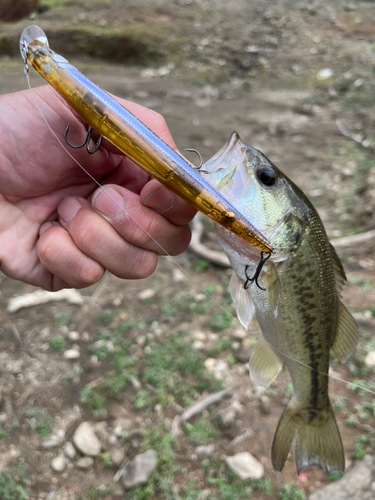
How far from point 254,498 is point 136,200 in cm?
165

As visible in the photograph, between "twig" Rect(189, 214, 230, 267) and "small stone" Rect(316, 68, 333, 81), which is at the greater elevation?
"twig" Rect(189, 214, 230, 267)

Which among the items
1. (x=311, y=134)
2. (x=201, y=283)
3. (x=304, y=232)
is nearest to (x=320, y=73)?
(x=311, y=134)

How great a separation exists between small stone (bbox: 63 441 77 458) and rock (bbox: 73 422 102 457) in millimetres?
27

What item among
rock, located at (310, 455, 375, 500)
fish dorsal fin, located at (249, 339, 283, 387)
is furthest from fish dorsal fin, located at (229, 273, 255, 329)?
rock, located at (310, 455, 375, 500)

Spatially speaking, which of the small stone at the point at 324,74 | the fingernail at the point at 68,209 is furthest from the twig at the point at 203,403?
the small stone at the point at 324,74

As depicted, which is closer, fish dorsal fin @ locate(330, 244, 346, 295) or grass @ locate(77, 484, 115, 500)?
fish dorsal fin @ locate(330, 244, 346, 295)

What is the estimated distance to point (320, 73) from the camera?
754 cm

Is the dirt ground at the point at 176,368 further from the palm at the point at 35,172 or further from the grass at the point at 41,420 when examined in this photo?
the palm at the point at 35,172

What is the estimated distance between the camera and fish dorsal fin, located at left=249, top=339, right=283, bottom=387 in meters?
1.56

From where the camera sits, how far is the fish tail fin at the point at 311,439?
5.14ft

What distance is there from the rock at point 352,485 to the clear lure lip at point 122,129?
1670mm

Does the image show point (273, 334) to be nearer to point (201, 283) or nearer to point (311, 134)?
point (201, 283)

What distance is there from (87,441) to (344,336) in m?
1.47

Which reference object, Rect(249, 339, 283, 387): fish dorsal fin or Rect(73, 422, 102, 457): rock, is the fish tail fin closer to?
Rect(249, 339, 283, 387): fish dorsal fin
